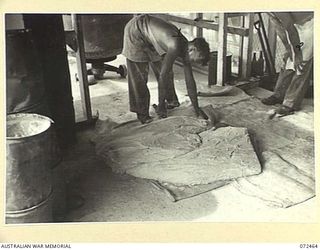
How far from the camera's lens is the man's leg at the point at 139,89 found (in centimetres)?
→ 109

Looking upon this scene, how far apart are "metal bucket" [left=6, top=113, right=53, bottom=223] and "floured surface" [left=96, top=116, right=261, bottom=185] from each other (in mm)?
229

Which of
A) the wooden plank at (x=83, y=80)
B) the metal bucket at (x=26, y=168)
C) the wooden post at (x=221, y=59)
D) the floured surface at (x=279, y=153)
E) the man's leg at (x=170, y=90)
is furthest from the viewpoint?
the wooden post at (x=221, y=59)

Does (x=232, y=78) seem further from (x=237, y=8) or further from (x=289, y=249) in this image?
(x=289, y=249)

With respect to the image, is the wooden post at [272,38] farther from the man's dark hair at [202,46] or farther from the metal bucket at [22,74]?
the metal bucket at [22,74]

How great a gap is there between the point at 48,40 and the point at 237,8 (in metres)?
0.47

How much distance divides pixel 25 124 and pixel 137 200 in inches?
11.4

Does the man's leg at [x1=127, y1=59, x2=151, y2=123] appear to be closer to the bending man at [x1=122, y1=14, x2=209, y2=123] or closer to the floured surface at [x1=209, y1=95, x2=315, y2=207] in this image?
the bending man at [x1=122, y1=14, x2=209, y2=123]

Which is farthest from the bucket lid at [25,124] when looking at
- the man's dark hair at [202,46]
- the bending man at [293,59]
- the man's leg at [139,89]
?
the bending man at [293,59]

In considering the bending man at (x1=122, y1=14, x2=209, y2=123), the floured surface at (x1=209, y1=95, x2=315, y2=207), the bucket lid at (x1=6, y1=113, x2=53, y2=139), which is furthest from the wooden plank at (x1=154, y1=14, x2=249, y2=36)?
the bucket lid at (x1=6, y1=113, x2=53, y2=139)

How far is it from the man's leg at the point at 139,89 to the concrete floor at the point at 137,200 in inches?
0.8

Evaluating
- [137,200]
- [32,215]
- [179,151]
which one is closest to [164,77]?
[179,151]

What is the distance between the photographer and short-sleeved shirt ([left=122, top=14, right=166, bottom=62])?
1.02m

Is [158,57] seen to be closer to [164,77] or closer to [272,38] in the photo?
[164,77]

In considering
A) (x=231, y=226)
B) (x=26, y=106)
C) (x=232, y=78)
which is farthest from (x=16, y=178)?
(x=232, y=78)
